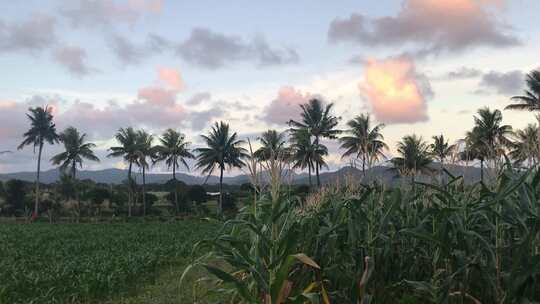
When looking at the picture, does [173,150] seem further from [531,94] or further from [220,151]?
[531,94]

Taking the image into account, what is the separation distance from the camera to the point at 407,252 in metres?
5.70

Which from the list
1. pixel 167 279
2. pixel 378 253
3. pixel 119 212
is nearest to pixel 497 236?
pixel 378 253

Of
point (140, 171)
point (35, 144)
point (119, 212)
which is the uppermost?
point (35, 144)

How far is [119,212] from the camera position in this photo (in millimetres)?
69438

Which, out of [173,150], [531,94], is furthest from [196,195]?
[531,94]

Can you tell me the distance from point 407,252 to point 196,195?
6887cm

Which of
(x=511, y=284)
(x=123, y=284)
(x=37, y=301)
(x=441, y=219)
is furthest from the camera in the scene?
(x=123, y=284)

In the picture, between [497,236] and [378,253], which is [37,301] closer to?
[378,253]

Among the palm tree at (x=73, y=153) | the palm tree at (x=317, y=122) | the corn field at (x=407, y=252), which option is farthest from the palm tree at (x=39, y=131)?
the corn field at (x=407, y=252)

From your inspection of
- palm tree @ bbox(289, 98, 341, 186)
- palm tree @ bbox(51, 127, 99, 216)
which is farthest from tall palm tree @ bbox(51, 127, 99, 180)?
palm tree @ bbox(289, 98, 341, 186)

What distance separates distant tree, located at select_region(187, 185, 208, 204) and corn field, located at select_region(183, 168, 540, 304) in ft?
222

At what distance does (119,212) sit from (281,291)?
68579 mm

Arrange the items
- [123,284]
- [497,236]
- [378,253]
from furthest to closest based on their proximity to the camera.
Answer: [123,284]
[378,253]
[497,236]

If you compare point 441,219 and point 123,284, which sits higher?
point 441,219
